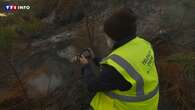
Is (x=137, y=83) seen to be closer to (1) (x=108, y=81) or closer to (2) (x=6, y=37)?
(1) (x=108, y=81)

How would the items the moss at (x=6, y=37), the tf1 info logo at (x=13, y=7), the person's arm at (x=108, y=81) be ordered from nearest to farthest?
the person's arm at (x=108, y=81) < the moss at (x=6, y=37) < the tf1 info logo at (x=13, y=7)

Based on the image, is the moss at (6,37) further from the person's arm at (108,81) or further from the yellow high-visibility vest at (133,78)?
the person's arm at (108,81)

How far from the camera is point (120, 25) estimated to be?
3.31m

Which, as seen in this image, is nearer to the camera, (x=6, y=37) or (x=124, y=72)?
(x=124, y=72)

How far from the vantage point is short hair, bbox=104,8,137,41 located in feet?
10.9

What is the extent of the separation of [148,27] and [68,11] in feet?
4.47

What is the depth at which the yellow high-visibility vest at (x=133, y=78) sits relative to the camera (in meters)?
3.27

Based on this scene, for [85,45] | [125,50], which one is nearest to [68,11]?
[85,45]

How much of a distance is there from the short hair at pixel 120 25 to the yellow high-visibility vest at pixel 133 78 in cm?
8

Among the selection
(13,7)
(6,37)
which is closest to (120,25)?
(6,37)

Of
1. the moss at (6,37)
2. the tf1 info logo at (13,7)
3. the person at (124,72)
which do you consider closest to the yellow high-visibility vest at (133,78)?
the person at (124,72)

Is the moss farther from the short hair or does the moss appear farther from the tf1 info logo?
the short hair

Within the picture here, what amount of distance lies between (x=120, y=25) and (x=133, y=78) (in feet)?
1.32

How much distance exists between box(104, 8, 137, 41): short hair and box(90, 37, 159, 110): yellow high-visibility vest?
8 centimetres
